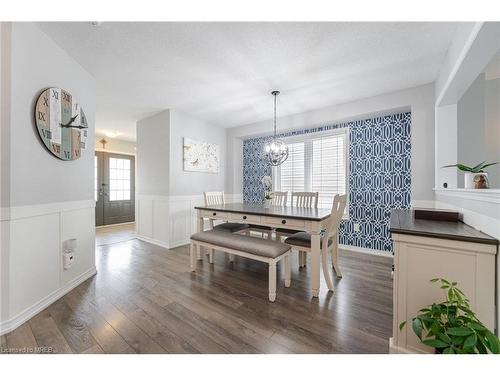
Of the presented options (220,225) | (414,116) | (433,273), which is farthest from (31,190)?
(414,116)

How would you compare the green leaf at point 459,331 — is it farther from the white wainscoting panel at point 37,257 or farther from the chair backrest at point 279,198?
the white wainscoting panel at point 37,257

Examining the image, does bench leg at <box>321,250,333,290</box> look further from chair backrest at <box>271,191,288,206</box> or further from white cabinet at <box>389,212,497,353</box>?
chair backrest at <box>271,191,288,206</box>

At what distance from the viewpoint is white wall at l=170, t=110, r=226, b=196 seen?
12.1 ft

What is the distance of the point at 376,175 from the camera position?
3281mm

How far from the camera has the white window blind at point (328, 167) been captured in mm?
3660

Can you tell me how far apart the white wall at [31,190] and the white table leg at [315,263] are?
94.7 inches

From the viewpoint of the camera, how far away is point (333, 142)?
375cm

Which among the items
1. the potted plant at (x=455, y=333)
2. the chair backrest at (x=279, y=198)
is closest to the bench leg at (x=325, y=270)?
the potted plant at (x=455, y=333)

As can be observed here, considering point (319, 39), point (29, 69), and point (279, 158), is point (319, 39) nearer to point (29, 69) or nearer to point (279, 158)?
point (279, 158)

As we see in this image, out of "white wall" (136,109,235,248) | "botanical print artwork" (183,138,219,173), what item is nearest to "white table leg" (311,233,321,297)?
"white wall" (136,109,235,248)

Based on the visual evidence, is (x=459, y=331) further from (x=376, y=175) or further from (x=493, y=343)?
(x=376, y=175)

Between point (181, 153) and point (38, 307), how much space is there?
2.72m

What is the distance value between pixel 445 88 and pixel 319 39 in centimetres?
137

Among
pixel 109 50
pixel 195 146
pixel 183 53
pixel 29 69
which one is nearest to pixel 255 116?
pixel 195 146
